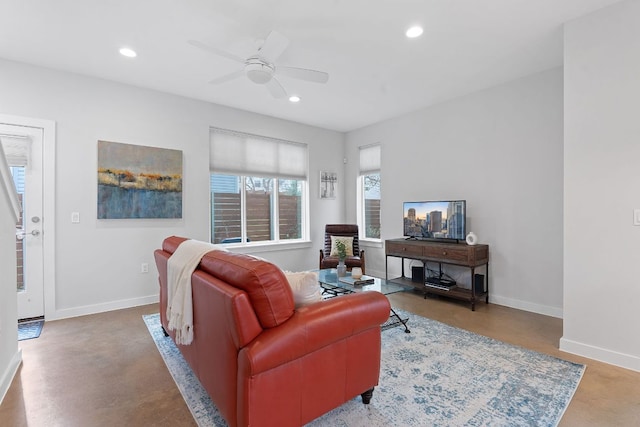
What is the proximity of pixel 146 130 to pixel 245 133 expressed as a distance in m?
1.39

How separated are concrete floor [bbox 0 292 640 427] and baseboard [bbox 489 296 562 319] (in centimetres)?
16

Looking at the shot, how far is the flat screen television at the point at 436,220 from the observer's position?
Result: 3955mm

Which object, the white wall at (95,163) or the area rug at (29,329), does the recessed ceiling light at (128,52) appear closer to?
the white wall at (95,163)

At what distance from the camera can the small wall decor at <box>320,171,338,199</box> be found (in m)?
5.68

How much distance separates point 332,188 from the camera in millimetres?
5824

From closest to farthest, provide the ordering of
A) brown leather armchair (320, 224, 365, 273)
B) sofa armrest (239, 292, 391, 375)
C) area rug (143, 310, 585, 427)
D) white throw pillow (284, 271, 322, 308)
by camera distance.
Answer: sofa armrest (239, 292, 391, 375), white throw pillow (284, 271, 322, 308), area rug (143, 310, 585, 427), brown leather armchair (320, 224, 365, 273)

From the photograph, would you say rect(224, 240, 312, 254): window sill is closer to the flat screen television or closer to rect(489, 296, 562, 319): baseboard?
the flat screen television

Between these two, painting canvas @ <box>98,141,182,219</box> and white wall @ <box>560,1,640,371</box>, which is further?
painting canvas @ <box>98,141,182,219</box>

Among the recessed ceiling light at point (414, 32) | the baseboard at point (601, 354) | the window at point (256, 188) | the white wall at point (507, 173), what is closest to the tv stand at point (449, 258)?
the white wall at point (507, 173)

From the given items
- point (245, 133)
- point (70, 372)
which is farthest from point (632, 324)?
point (245, 133)

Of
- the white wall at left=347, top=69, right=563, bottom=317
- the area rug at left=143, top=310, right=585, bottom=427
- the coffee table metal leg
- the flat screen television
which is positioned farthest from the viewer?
the flat screen television

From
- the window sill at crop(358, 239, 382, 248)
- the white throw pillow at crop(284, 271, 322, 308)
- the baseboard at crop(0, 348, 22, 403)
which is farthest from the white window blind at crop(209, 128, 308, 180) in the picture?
the white throw pillow at crop(284, 271, 322, 308)

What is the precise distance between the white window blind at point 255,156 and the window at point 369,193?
1.11 metres

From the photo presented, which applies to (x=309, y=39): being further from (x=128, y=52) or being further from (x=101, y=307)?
(x=101, y=307)
